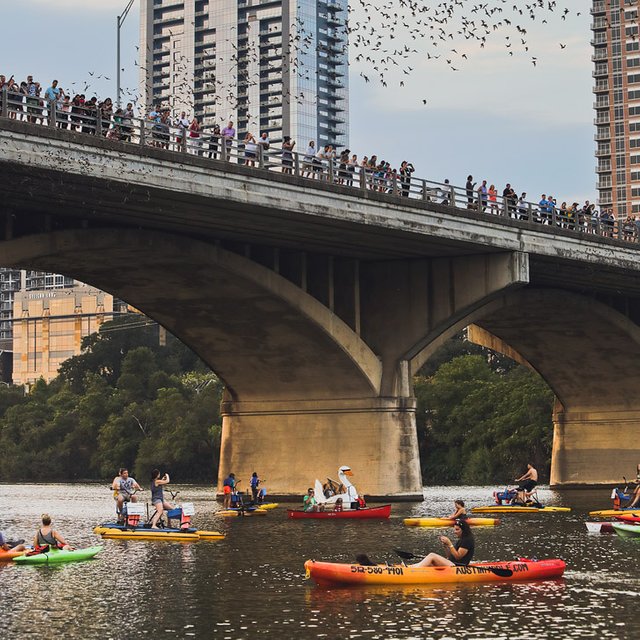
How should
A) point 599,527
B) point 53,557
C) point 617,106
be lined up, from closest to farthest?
point 53,557, point 599,527, point 617,106

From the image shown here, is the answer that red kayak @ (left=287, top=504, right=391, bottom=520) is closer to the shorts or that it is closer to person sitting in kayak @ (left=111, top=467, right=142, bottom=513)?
the shorts

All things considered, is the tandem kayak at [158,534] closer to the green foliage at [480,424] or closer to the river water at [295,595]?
the river water at [295,595]

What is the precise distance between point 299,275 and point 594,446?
30719 mm

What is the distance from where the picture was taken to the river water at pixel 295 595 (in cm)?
2295

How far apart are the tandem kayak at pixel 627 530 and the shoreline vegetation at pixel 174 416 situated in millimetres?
56590

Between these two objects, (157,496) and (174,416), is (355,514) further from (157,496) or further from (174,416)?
(174,416)

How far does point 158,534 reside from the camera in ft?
131

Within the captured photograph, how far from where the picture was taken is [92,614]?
24.5 m

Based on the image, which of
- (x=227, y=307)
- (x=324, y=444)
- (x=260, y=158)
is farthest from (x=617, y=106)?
(x=260, y=158)

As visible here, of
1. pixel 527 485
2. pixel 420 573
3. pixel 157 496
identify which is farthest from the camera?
pixel 527 485

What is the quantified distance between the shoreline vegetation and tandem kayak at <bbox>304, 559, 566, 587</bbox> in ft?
228

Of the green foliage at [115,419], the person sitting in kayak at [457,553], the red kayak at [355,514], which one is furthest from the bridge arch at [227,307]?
the green foliage at [115,419]

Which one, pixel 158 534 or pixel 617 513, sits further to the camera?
pixel 617 513

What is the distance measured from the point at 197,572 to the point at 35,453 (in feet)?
346
